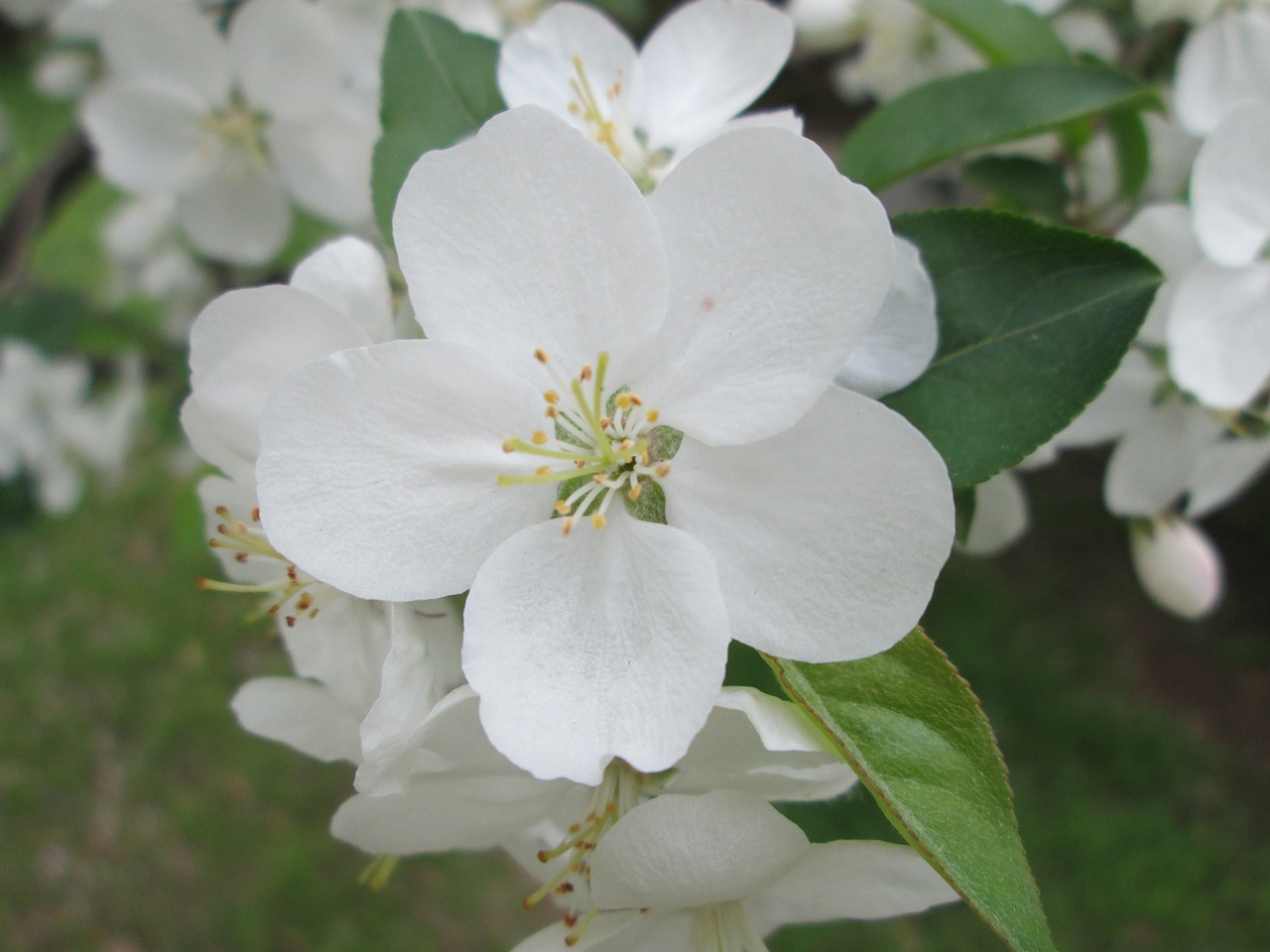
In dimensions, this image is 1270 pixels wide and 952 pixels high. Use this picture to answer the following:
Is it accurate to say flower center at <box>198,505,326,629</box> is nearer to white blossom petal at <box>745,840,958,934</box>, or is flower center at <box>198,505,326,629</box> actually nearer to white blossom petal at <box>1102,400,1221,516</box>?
white blossom petal at <box>745,840,958,934</box>

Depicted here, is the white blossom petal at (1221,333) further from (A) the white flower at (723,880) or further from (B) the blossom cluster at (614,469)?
(A) the white flower at (723,880)

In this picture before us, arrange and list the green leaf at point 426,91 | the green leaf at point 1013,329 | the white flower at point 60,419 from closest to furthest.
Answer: the green leaf at point 1013,329, the green leaf at point 426,91, the white flower at point 60,419

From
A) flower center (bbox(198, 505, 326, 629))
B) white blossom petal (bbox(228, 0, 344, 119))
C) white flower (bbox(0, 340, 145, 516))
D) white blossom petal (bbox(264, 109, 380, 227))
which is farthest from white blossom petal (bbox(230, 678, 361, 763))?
white flower (bbox(0, 340, 145, 516))

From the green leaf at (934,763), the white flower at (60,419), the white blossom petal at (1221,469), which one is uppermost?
the green leaf at (934,763)

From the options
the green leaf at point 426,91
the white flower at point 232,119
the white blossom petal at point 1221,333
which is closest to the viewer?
the green leaf at point 426,91

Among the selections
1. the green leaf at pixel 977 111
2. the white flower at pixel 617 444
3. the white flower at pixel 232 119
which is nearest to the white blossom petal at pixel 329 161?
the white flower at pixel 232 119

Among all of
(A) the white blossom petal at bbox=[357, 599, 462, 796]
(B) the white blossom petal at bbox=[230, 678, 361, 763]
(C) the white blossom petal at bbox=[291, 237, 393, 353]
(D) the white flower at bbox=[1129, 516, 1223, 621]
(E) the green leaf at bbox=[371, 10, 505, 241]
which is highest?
(E) the green leaf at bbox=[371, 10, 505, 241]
